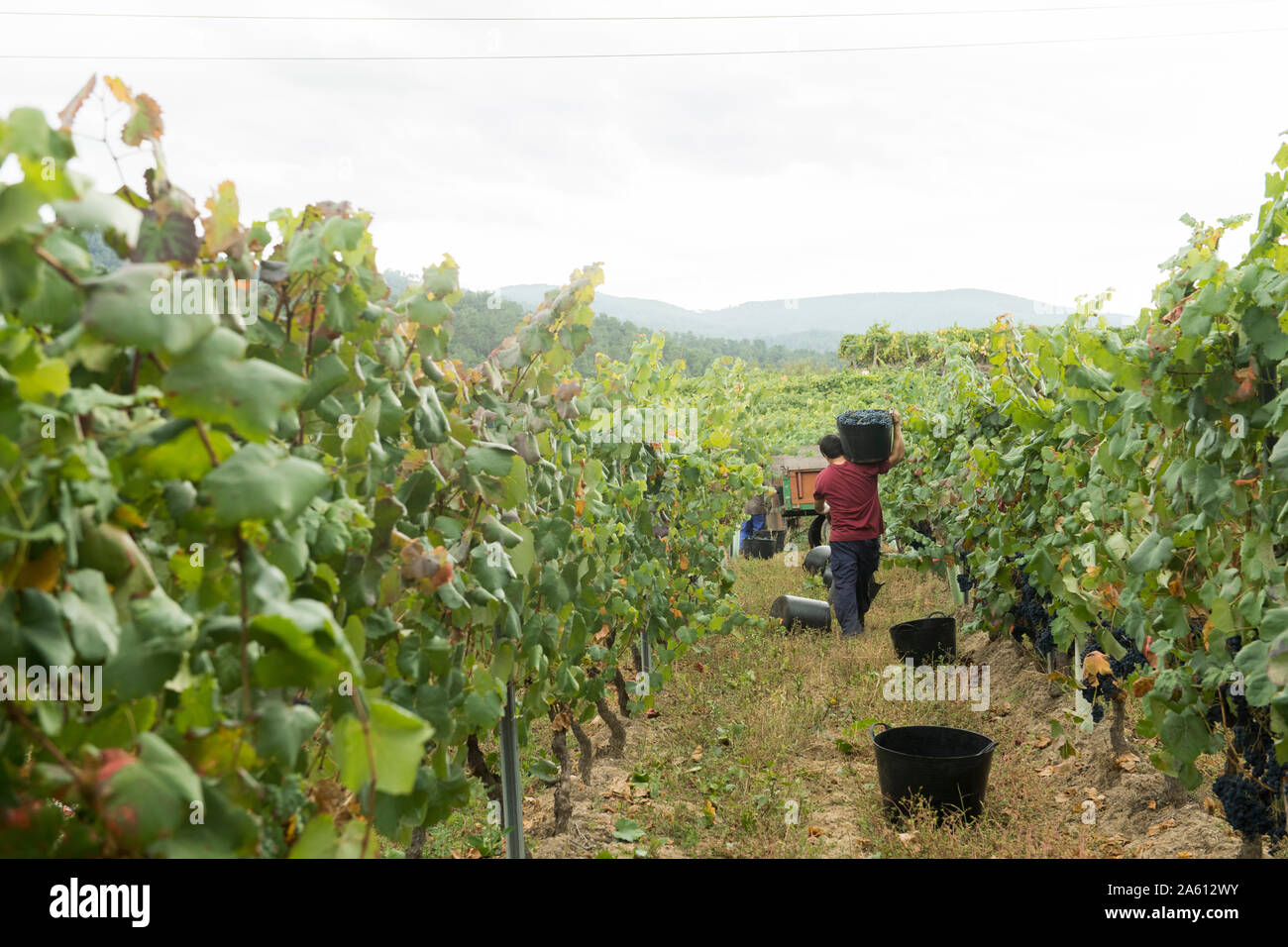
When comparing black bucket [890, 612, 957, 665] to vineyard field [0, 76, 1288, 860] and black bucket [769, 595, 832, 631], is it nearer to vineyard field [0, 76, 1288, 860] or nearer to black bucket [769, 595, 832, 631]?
vineyard field [0, 76, 1288, 860]

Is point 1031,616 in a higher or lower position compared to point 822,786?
higher

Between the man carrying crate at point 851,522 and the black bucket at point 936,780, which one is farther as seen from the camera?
the man carrying crate at point 851,522

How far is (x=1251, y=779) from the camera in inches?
110

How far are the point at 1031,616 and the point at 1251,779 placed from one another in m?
2.59

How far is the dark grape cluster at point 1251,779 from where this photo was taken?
277 cm

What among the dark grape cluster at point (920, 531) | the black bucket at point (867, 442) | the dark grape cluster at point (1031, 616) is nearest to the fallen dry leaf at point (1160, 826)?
Result: the dark grape cluster at point (1031, 616)

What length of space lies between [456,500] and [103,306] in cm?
173

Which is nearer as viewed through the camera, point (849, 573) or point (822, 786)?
point (822, 786)

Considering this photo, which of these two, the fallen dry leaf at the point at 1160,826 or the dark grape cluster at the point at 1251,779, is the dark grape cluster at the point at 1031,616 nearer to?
the fallen dry leaf at the point at 1160,826

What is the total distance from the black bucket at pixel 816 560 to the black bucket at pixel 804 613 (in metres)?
1.85

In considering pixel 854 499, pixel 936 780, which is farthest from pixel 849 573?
pixel 936 780

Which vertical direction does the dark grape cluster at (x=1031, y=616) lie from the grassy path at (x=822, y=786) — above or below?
above

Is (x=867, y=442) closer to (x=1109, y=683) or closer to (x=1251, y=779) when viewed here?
(x=1109, y=683)
